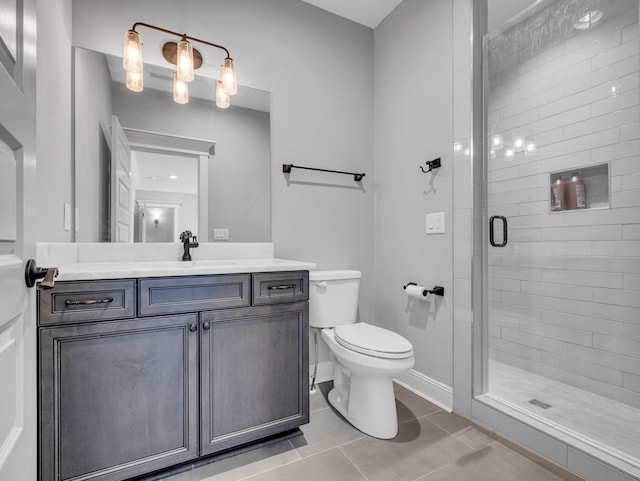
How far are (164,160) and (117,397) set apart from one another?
1233 mm

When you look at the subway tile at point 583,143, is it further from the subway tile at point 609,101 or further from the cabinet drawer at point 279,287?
the cabinet drawer at point 279,287

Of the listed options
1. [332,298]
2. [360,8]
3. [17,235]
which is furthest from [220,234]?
[360,8]

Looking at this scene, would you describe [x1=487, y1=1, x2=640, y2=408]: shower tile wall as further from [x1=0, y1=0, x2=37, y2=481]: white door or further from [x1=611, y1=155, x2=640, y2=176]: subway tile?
[x1=0, y1=0, x2=37, y2=481]: white door

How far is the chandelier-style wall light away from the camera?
1.58m

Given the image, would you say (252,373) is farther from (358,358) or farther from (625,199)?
(625,199)

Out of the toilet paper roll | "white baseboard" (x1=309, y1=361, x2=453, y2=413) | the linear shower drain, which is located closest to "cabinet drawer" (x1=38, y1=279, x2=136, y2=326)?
"white baseboard" (x1=309, y1=361, x2=453, y2=413)

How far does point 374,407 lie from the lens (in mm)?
1616

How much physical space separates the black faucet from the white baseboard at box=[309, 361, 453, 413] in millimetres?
1119

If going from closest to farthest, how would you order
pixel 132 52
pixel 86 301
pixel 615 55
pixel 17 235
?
pixel 17 235 → pixel 86 301 → pixel 132 52 → pixel 615 55

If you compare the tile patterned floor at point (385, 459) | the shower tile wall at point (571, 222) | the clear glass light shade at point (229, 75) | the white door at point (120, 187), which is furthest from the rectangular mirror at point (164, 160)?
the shower tile wall at point (571, 222)

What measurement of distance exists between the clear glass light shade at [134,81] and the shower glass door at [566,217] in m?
Answer: 1.92

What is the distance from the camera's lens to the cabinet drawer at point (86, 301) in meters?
1.08

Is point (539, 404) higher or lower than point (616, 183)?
lower

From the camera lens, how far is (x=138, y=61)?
1.59m
